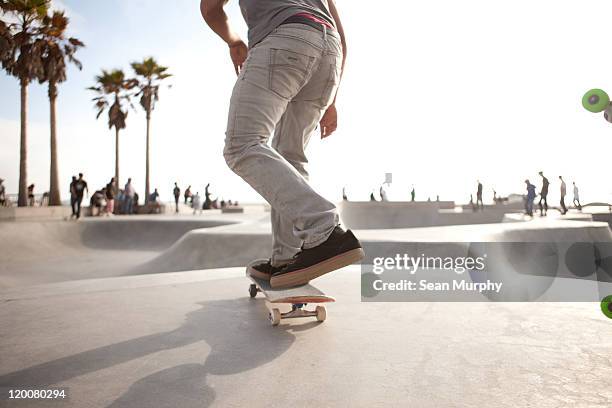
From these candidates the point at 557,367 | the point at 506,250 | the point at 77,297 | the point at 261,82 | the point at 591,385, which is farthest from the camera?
the point at 506,250

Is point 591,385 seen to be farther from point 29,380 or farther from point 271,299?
point 29,380

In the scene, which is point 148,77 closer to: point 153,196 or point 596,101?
point 153,196

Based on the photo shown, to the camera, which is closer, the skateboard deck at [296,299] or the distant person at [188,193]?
the skateboard deck at [296,299]

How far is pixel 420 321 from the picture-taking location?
1839mm

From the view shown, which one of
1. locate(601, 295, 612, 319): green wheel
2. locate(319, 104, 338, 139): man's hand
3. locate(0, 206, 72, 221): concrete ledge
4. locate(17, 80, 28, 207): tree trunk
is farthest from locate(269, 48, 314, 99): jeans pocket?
locate(17, 80, 28, 207): tree trunk

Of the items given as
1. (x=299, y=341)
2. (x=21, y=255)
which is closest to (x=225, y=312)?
(x=299, y=341)

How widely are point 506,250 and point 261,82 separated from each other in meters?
4.92

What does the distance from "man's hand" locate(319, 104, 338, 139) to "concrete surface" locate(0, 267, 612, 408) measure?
3.49ft

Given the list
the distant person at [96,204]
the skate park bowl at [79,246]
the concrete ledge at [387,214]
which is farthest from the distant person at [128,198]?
the concrete ledge at [387,214]

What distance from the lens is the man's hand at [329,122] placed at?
249cm

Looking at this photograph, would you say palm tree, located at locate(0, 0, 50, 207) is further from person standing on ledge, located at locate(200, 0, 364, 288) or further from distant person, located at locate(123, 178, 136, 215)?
person standing on ledge, located at locate(200, 0, 364, 288)

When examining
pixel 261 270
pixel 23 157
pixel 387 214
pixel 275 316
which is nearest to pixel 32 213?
pixel 23 157

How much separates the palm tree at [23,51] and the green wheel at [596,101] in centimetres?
2066

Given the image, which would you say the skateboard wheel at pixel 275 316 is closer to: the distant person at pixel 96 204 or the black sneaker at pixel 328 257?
the black sneaker at pixel 328 257
